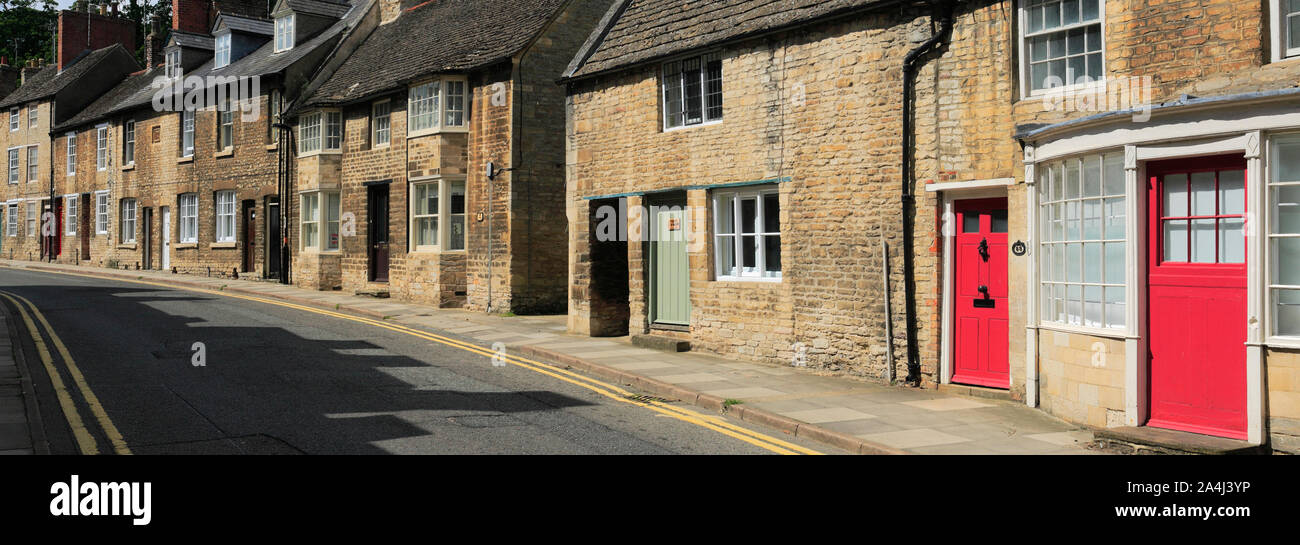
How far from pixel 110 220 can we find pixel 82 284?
1391 cm

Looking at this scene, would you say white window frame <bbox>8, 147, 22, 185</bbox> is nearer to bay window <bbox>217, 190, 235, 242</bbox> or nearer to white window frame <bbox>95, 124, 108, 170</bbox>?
white window frame <bbox>95, 124, 108, 170</bbox>

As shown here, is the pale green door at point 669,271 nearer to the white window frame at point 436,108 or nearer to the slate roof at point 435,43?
the slate roof at point 435,43

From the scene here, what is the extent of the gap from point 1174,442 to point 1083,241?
7.54 feet

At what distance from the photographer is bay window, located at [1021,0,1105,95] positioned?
9.94m

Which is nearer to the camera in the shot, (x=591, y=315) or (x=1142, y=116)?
(x=1142, y=116)

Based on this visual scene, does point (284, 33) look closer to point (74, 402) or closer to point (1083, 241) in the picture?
point (74, 402)

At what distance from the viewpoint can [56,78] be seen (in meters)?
46.8

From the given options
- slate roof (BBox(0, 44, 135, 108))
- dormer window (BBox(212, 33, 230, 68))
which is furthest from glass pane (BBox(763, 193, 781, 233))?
slate roof (BBox(0, 44, 135, 108))

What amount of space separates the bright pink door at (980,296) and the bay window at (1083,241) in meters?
1.02

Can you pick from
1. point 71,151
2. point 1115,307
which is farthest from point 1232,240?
point 71,151

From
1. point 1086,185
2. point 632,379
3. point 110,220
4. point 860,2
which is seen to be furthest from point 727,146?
point 110,220

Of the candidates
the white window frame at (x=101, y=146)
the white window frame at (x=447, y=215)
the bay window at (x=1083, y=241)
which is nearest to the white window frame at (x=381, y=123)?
the white window frame at (x=447, y=215)

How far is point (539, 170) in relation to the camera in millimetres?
21984
